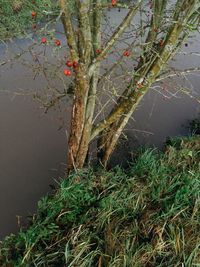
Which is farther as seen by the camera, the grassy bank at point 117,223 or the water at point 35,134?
the water at point 35,134

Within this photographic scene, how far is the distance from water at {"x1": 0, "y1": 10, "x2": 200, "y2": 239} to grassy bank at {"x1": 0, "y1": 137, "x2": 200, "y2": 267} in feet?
1.63

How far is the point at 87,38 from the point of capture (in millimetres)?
2986

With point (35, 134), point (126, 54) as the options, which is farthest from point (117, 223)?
point (35, 134)

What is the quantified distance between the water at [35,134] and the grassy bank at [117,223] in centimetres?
50

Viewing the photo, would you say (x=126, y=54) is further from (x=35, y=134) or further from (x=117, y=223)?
(x=35, y=134)

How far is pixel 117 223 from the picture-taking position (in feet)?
9.90

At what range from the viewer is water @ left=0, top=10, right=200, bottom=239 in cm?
393

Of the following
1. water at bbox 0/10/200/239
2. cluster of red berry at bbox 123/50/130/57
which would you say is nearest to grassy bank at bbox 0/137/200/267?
water at bbox 0/10/200/239

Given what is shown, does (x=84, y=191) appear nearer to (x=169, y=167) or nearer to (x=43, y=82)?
(x=169, y=167)

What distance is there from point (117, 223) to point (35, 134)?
2.17 metres

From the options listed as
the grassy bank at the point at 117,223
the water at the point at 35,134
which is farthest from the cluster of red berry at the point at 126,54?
the grassy bank at the point at 117,223

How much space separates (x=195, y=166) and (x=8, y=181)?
2.14 metres

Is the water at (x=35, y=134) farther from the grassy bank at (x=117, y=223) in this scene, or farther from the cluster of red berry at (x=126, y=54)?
the cluster of red berry at (x=126, y=54)

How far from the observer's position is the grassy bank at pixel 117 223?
274 cm
